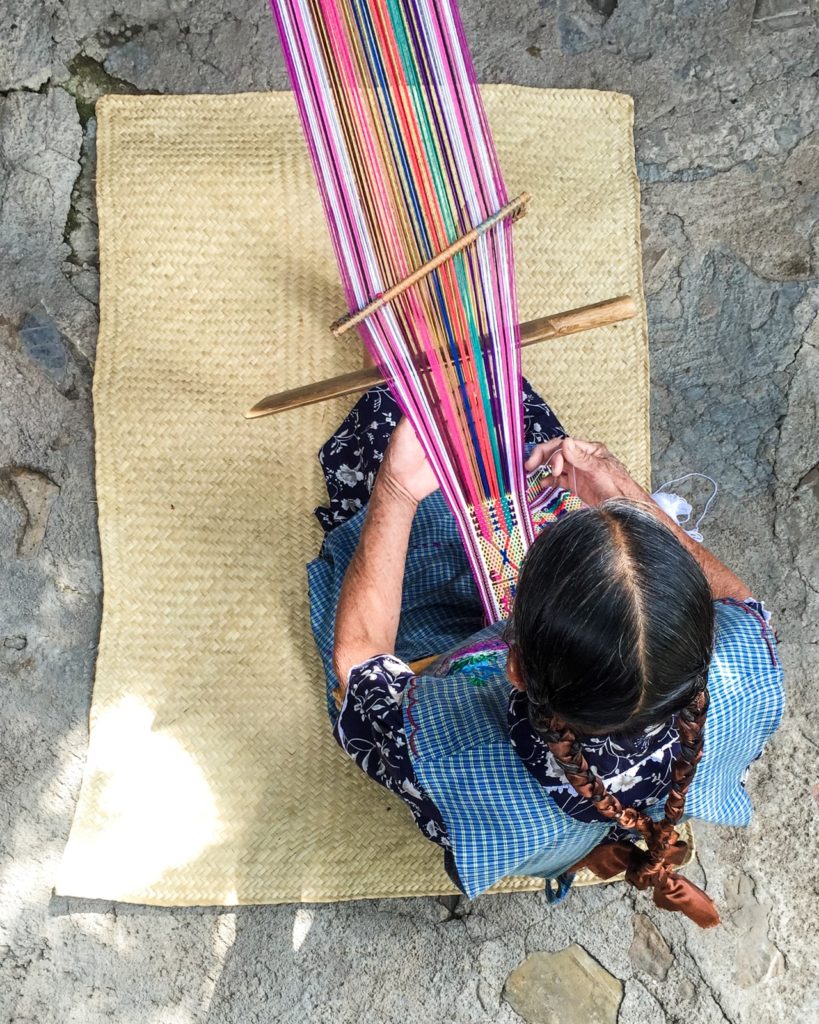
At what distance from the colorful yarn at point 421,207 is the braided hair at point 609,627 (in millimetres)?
402

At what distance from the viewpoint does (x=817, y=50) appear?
2.25m

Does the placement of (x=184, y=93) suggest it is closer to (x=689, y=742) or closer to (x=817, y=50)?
(x=817, y=50)

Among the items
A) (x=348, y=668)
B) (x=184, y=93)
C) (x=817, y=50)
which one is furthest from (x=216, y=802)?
(x=817, y=50)

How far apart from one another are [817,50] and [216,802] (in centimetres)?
215

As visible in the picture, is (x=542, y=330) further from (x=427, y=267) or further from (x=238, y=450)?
(x=238, y=450)

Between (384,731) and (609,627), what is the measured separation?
0.47 metres

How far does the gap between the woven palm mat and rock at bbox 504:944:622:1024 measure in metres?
0.17

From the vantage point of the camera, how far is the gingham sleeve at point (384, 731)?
1.28 m

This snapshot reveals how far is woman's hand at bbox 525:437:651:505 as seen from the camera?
152 cm

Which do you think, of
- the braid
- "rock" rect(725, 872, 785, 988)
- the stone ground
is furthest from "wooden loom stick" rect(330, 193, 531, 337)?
"rock" rect(725, 872, 785, 988)

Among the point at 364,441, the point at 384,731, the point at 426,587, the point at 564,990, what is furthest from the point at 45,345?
the point at 564,990

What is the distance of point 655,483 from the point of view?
81.3 inches

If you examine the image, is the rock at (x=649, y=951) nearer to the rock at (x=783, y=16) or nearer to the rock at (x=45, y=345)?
the rock at (x=45, y=345)

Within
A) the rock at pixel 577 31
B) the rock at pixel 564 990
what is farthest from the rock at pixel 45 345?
the rock at pixel 564 990
